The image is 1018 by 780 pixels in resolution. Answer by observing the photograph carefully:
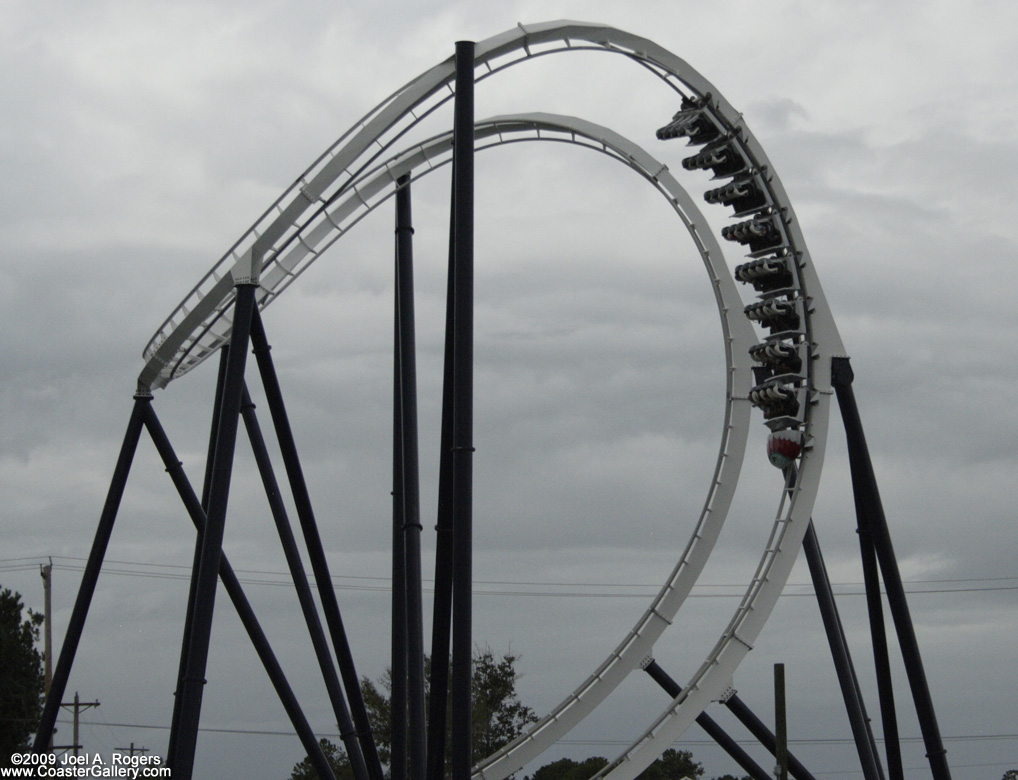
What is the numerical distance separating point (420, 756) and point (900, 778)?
16.1 ft

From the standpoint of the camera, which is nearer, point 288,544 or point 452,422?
point 452,422

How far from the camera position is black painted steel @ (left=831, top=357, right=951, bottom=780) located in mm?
13883

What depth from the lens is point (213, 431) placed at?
1455cm

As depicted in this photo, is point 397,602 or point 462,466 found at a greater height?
point 462,466

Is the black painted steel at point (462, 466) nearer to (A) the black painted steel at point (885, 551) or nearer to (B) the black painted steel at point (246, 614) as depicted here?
(B) the black painted steel at point (246, 614)

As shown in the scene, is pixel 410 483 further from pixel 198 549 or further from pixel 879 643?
pixel 879 643

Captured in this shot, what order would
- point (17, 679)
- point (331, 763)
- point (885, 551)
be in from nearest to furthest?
point (885, 551) < point (17, 679) < point (331, 763)

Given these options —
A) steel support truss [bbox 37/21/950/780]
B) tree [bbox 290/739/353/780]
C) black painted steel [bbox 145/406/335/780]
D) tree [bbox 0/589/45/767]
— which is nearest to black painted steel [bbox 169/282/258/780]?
steel support truss [bbox 37/21/950/780]

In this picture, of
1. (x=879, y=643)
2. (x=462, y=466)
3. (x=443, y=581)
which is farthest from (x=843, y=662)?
(x=462, y=466)

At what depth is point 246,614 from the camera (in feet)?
47.4

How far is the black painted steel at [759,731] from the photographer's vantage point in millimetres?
15109

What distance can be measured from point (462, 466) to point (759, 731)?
624cm

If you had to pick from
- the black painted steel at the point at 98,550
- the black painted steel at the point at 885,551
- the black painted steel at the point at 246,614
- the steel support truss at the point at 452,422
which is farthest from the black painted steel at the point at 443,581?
the black painted steel at the point at 885,551

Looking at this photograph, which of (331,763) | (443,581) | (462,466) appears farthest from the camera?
(331,763)
